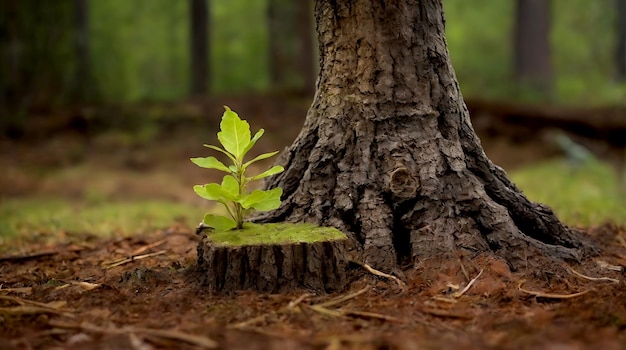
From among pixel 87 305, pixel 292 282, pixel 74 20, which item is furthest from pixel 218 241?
pixel 74 20

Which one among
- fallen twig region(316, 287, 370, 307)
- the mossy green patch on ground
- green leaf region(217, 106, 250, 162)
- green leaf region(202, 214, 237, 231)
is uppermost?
green leaf region(217, 106, 250, 162)

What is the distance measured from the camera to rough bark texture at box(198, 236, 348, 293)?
254 centimetres

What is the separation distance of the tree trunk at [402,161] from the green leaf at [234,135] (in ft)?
1.31

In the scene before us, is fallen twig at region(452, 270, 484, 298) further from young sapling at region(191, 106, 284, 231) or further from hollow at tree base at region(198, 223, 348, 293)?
young sapling at region(191, 106, 284, 231)

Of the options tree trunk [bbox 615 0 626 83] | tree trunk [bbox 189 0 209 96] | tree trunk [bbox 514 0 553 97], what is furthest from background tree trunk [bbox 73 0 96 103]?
tree trunk [bbox 615 0 626 83]

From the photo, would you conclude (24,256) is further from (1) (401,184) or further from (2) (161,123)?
(2) (161,123)

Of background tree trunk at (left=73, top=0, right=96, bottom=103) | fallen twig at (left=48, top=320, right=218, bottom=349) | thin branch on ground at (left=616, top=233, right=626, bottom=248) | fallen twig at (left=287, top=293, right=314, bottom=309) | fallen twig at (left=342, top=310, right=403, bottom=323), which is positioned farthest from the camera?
background tree trunk at (left=73, top=0, right=96, bottom=103)

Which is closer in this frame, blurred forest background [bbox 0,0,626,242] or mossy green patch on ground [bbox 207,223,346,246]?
mossy green patch on ground [bbox 207,223,346,246]

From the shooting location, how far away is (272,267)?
255 cm

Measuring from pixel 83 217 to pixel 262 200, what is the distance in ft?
11.5

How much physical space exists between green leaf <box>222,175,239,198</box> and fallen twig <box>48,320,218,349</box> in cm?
79

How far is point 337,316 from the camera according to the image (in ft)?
7.36

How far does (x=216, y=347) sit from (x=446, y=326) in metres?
0.81

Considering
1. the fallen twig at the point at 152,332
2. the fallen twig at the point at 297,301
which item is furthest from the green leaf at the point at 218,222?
the fallen twig at the point at 152,332
